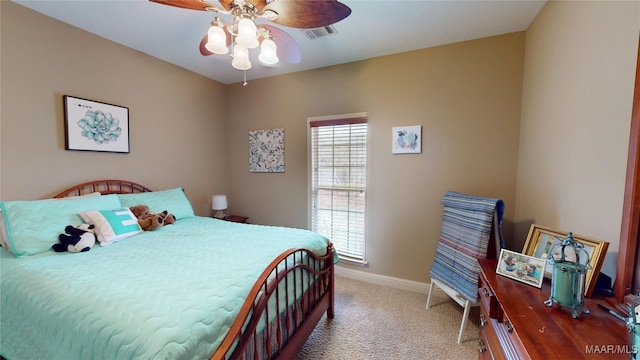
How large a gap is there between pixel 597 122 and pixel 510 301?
3.27 feet

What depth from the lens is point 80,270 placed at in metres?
1.31

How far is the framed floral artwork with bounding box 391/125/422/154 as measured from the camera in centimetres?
249

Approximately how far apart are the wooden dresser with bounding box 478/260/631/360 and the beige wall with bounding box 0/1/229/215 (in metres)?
3.25

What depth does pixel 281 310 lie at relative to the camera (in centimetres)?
138

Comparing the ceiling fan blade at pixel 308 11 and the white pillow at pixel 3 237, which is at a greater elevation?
the ceiling fan blade at pixel 308 11

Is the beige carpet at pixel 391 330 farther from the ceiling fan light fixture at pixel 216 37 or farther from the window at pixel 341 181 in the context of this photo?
the ceiling fan light fixture at pixel 216 37

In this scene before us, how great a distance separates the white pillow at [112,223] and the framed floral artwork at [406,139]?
2.56 metres

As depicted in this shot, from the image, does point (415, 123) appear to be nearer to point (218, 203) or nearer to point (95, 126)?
point (218, 203)

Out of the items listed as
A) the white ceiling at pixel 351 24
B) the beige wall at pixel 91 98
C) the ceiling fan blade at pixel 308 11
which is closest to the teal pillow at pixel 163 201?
the beige wall at pixel 91 98

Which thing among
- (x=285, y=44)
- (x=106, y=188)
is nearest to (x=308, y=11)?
(x=285, y=44)

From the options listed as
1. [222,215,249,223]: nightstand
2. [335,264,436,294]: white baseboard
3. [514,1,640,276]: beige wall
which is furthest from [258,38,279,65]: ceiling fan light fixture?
[335,264,436,294]: white baseboard

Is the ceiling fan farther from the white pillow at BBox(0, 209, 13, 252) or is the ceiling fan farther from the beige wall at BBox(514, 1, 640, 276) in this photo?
the white pillow at BBox(0, 209, 13, 252)

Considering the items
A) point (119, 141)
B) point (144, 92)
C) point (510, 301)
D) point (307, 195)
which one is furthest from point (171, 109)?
point (510, 301)

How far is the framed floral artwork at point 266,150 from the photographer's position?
3.21 meters
